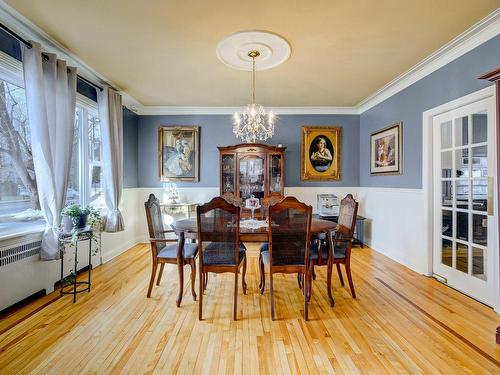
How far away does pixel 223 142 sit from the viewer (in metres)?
5.00

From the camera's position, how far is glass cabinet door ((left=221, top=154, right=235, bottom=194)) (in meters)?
4.68

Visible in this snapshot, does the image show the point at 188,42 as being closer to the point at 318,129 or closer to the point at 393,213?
the point at 318,129

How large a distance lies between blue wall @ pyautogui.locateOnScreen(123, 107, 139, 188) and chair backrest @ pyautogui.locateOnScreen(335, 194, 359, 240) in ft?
11.5

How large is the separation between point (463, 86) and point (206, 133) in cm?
378

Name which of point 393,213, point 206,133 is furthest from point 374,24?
point 206,133

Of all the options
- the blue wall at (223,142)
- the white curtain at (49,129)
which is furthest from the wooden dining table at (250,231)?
the blue wall at (223,142)

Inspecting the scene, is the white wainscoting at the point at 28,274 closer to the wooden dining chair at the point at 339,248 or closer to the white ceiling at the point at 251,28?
the white ceiling at the point at 251,28

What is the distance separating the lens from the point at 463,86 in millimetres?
2672

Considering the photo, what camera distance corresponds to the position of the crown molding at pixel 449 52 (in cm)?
231

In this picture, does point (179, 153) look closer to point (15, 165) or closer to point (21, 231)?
point (15, 165)

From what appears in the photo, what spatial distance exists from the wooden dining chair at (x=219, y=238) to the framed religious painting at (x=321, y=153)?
306 centimetres

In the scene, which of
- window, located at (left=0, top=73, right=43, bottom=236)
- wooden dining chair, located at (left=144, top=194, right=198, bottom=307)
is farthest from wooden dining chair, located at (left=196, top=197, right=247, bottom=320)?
window, located at (left=0, top=73, right=43, bottom=236)

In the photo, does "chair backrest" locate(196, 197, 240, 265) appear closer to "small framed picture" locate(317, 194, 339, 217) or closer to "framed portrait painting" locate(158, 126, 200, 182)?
"framed portrait painting" locate(158, 126, 200, 182)

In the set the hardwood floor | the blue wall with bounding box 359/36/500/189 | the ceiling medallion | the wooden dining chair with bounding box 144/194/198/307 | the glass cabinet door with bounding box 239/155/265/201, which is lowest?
the hardwood floor
